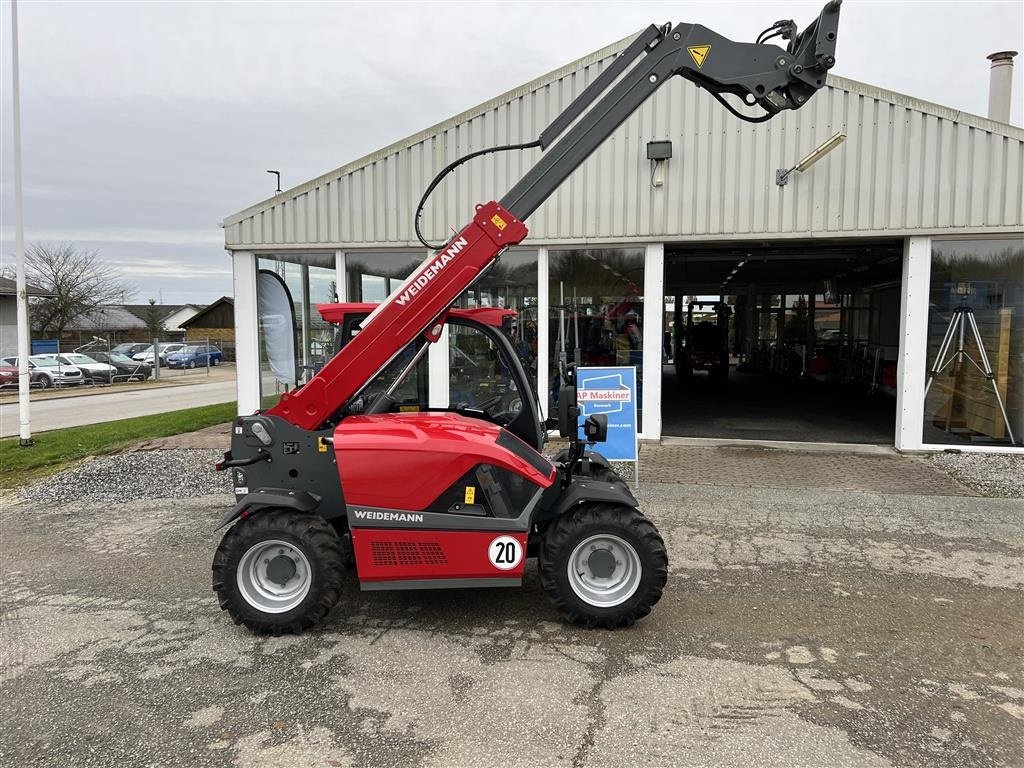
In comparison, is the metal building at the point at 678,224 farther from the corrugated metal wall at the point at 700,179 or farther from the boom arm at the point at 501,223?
the boom arm at the point at 501,223

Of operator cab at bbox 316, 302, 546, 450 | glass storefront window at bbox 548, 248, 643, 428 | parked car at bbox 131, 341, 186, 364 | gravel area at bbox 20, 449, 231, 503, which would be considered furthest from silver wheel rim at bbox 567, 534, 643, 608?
parked car at bbox 131, 341, 186, 364

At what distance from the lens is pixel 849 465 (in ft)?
29.2

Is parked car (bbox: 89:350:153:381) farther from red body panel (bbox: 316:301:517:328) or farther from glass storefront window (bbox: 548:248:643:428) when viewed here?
red body panel (bbox: 316:301:517:328)

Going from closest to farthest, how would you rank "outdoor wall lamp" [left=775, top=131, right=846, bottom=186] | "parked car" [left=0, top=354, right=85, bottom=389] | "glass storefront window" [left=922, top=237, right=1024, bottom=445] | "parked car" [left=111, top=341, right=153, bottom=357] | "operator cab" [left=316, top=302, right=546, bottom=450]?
"operator cab" [left=316, top=302, right=546, bottom=450] → "outdoor wall lamp" [left=775, top=131, right=846, bottom=186] → "glass storefront window" [left=922, top=237, right=1024, bottom=445] → "parked car" [left=0, top=354, right=85, bottom=389] → "parked car" [left=111, top=341, right=153, bottom=357]

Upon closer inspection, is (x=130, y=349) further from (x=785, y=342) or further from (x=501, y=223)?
(x=501, y=223)

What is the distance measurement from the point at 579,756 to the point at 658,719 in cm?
48

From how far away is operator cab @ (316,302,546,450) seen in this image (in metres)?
4.77

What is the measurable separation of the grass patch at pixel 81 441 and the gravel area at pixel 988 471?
11.5 m

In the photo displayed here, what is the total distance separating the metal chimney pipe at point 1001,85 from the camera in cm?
1073

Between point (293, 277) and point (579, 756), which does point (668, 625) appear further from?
point (293, 277)

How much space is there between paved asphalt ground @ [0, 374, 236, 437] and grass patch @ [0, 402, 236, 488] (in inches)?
67.2

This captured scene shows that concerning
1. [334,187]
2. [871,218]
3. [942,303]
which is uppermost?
[334,187]

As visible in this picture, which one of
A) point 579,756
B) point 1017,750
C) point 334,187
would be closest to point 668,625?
point 579,756

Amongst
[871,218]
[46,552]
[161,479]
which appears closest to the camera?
[46,552]
